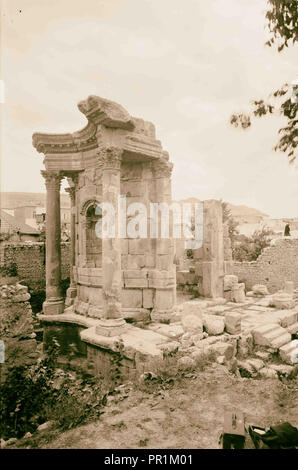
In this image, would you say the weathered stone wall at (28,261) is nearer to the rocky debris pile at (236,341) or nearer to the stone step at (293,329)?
the rocky debris pile at (236,341)

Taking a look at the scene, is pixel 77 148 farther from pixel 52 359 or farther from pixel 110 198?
pixel 52 359

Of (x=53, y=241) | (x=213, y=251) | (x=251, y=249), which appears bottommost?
(x=251, y=249)

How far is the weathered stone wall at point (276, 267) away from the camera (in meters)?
16.9

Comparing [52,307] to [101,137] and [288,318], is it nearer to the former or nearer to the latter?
[101,137]

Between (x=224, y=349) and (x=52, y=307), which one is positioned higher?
(x=52, y=307)

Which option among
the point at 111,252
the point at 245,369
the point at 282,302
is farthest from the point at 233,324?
the point at 282,302

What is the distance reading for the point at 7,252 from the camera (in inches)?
519

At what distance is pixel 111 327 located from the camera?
723cm

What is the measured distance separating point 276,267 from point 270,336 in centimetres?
1064

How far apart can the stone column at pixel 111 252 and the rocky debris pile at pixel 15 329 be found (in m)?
3.24

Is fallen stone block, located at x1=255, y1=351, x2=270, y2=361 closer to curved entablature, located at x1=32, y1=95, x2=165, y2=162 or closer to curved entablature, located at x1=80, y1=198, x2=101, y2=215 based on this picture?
curved entablature, located at x1=32, y1=95, x2=165, y2=162

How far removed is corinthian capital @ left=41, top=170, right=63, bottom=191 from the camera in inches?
385
